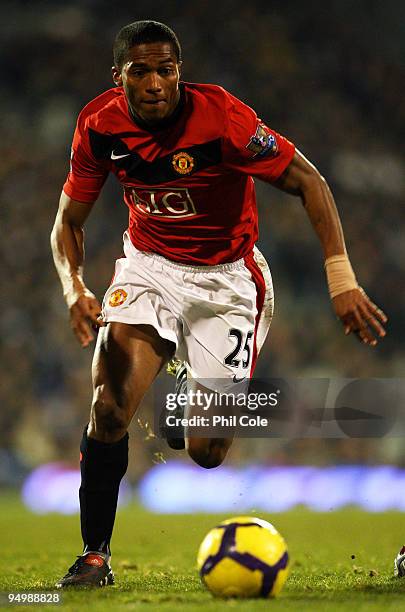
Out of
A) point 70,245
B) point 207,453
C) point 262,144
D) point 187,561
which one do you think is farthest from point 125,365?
point 187,561

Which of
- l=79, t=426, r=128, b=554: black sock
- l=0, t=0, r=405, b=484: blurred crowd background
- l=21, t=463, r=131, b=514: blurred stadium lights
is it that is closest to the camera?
l=79, t=426, r=128, b=554: black sock

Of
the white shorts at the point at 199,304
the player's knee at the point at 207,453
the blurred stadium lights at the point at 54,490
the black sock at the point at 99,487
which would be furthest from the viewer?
the blurred stadium lights at the point at 54,490

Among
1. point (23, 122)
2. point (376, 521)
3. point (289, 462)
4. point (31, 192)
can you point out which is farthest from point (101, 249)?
point (376, 521)

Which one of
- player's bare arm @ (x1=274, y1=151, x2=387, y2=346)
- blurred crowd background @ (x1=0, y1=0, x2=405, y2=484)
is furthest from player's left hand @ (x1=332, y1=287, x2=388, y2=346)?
blurred crowd background @ (x1=0, y1=0, x2=405, y2=484)

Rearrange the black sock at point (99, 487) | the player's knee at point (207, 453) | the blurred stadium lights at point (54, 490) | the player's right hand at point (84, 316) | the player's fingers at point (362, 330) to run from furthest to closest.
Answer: the blurred stadium lights at point (54, 490), the player's knee at point (207, 453), the black sock at point (99, 487), the player's right hand at point (84, 316), the player's fingers at point (362, 330)

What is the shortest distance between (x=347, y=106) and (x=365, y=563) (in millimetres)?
13311

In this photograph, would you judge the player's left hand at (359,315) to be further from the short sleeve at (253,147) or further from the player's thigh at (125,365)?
the player's thigh at (125,365)

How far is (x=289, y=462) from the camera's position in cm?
1353

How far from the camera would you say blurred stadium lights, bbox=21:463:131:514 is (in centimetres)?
1264

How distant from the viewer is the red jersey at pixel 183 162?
172 inches

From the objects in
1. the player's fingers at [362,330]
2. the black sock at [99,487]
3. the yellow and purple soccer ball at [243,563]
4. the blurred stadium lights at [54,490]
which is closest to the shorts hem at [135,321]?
the black sock at [99,487]

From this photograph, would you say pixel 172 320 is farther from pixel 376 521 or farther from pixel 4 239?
pixel 4 239

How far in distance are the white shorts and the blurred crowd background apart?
8853 mm

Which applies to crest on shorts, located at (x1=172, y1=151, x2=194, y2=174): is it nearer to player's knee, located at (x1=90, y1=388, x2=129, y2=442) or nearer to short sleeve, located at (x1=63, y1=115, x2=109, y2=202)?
short sleeve, located at (x1=63, y1=115, x2=109, y2=202)
